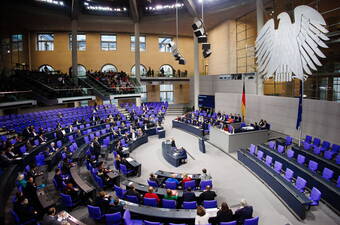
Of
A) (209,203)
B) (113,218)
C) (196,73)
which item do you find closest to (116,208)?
(113,218)


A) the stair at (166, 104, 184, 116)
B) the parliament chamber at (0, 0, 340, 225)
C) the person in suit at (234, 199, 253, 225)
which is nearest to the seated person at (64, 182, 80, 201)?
the parliament chamber at (0, 0, 340, 225)

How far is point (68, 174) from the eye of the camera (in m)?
8.88

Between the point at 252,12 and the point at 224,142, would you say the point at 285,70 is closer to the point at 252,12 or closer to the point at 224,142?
the point at 224,142

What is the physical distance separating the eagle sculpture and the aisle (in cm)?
470

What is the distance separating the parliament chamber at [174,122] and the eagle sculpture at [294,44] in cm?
5

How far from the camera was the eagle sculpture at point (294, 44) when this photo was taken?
8359mm

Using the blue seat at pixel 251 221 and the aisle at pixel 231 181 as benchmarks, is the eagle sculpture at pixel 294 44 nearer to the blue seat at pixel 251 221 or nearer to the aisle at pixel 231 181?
the aisle at pixel 231 181

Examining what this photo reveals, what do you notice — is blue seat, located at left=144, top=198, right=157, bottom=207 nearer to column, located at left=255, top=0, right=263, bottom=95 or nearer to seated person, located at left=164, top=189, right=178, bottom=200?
seated person, located at left=164, top=189, right=178, bottom=200

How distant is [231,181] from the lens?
9.70m

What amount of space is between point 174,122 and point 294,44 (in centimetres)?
1381

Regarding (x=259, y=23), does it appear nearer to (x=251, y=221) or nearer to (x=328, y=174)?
(x=328, y=174)

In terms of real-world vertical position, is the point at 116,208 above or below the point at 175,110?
below

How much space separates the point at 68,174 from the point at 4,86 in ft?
39.3

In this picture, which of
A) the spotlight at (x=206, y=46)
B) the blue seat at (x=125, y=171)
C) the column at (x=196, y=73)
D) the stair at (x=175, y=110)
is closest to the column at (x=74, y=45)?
the stair at (x=175, y=110)
